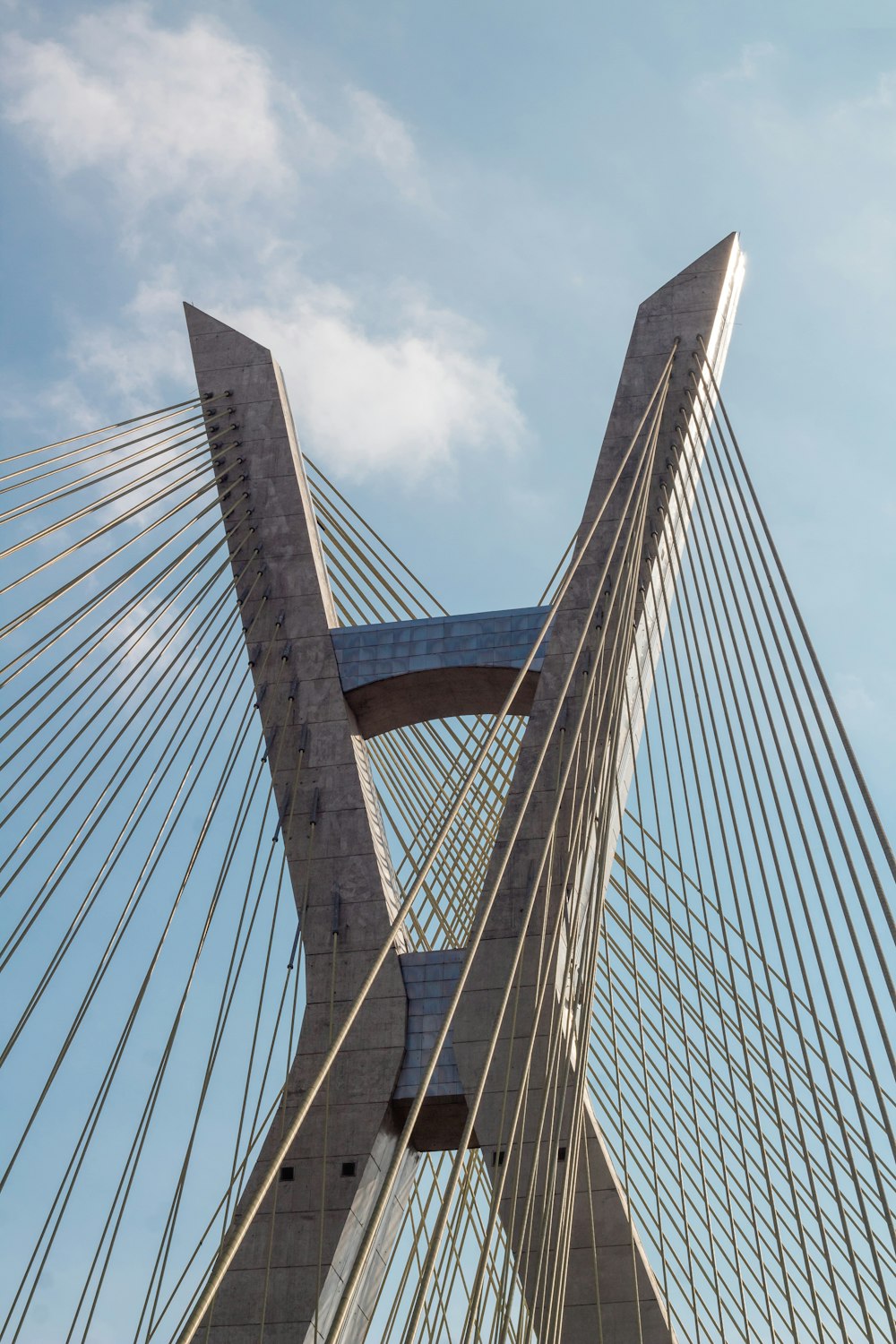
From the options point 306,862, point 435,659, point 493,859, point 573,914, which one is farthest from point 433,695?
point 573,914

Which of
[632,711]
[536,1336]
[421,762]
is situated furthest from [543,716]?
[536,1336]

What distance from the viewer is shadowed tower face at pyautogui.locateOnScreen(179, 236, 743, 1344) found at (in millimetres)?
12242

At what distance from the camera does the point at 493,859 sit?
13.9 meters

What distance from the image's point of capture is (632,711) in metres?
14.3

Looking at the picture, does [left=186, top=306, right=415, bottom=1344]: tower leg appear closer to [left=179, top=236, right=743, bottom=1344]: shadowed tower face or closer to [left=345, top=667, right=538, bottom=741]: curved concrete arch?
[left=179, top=236, right=743, bottom=1344]: shadowed tower face

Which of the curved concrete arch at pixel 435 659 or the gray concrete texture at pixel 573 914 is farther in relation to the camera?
the curved concrete arch at pixel 435 659

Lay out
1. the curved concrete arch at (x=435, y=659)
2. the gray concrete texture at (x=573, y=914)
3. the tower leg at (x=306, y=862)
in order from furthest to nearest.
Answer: the curved concrete arch at (x=435, y=659) < the gray concrete texture at (x=573, y=914) < the tower leg at (x=306, y=862)

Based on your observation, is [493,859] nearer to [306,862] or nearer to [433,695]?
[306,862]

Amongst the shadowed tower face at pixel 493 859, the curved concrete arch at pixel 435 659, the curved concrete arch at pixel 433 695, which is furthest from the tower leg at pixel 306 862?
the curved concrete arch at pixel 433 695

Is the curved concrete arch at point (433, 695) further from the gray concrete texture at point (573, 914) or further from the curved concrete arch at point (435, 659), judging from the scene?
the gray concrete texture at point (573, 914)

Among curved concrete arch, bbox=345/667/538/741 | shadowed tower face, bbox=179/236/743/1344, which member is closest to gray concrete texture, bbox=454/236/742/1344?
shadowed tower face, bbox=179/236/743/1344

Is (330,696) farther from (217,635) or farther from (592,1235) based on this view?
(592,1235)

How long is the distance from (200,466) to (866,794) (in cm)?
823

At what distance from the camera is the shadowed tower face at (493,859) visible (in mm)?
12242
